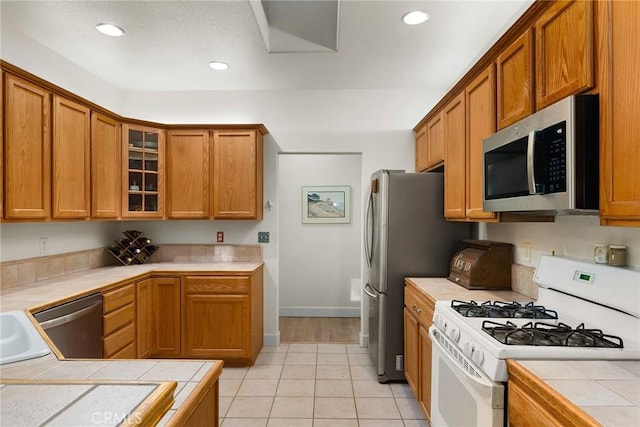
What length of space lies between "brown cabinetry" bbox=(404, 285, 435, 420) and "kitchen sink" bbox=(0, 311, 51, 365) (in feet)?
6.39

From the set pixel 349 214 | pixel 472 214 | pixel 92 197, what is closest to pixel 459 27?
pixel 472 214

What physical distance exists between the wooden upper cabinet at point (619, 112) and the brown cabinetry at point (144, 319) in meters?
3.15

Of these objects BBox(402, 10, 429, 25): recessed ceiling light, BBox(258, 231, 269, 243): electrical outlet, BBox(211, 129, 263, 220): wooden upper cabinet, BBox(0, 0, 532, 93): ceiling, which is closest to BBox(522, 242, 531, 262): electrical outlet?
BBox(0, 0, 532, 93): ceiling

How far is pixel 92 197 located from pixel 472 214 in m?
2.93

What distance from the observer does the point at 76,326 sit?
224 centimetres

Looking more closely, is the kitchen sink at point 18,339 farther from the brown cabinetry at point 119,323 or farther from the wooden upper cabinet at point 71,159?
the wooden upper cabinet at point 71,159

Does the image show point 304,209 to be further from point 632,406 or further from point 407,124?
point 632,406

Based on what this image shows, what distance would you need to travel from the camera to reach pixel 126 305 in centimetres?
281

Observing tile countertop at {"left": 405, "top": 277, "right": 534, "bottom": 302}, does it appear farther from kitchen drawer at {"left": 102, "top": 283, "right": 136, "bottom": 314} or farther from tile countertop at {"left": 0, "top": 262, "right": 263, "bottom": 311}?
kitchen drawer at {"left": 102, "top": 283, "right": 136, "bottom": 314}

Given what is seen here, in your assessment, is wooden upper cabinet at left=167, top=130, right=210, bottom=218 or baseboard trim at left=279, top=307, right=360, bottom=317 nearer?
wooden upper cabinet at left=167, top=130, right=210, bottom=218

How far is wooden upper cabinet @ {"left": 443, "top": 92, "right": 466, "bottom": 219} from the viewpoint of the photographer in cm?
242

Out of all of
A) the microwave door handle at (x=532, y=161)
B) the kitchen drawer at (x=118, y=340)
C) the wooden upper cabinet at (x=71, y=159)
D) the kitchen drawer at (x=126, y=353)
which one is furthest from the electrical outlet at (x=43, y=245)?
the microwave door handle at (x=532, y=161)

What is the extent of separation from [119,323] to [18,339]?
122 cm

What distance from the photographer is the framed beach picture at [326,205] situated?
15.9 ft
